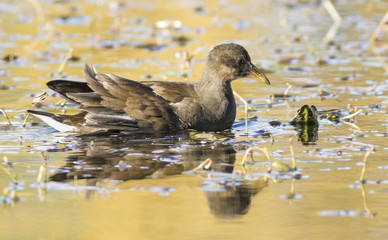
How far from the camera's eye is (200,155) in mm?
7332

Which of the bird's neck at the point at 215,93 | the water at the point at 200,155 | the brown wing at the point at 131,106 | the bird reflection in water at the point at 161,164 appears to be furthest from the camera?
the bird's neck at the point at 215,93

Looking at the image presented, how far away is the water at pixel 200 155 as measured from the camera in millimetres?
5375

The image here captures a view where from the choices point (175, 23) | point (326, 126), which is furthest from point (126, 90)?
point (175, 23)

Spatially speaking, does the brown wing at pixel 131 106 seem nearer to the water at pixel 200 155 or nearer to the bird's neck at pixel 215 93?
the water at pixel 200 155

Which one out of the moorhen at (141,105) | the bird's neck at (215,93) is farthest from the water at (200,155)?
the bird's neck at (215,93)

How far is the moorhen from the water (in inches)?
7.8

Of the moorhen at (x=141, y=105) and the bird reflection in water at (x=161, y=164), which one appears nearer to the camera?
the bird reflection in water at (x=161, y=164)

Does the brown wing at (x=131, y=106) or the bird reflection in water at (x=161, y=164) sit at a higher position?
the brown wing at (x=131, y=106)

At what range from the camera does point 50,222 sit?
5328 mm

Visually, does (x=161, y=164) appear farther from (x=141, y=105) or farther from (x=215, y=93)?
(x=215, y=93)

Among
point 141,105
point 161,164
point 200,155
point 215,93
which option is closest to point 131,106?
point 141,105

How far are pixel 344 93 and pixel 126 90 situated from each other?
3600 mm

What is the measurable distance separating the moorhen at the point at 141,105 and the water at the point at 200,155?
198 mm

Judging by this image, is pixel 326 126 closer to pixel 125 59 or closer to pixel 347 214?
pixel 347 214
